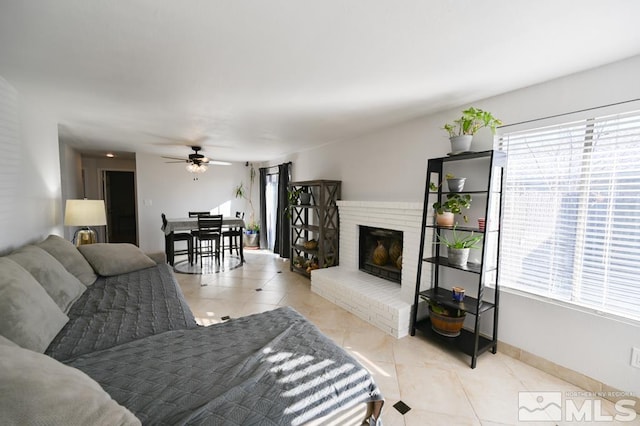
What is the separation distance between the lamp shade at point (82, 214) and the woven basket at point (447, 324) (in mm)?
3665

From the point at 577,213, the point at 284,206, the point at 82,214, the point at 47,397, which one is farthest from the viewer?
the point at 284,206

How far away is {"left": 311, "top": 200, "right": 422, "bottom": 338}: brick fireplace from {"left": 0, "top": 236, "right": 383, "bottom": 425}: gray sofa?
1.28 metres

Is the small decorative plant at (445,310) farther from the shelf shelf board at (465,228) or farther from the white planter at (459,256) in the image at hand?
the shelf shelf board at (465,228)

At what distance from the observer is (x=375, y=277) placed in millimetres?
3512

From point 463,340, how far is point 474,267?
66cm

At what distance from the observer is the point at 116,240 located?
7211 millimetres

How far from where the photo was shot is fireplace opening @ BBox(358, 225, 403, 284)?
11.1 feet

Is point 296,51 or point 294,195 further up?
point 296,51

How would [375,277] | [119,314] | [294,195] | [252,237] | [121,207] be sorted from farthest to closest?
[121,207] → [252,237] → [294,195] → [375,277] → [119,314]

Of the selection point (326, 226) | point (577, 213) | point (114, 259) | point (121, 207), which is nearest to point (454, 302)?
point (577, 213)

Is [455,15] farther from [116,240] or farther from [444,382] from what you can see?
[116,240]

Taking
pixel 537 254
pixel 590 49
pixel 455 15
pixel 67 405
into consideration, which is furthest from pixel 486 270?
pixel 67 405

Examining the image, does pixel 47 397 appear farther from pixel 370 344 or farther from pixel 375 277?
pixel 375 277

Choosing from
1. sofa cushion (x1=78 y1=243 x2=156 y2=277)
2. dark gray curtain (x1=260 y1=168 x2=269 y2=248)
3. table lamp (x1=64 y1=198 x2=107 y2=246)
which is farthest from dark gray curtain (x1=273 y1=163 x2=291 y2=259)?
table lamp (x1=64 y1=198 x2=107 y2=246)
